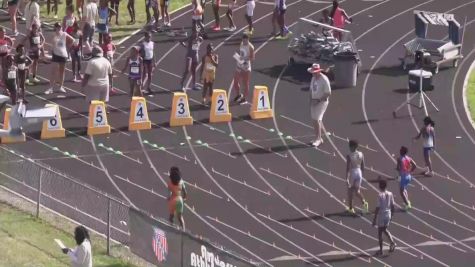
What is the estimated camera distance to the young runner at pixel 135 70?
34.1 meters

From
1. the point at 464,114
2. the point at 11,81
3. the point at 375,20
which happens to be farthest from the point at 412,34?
the point at 11,81

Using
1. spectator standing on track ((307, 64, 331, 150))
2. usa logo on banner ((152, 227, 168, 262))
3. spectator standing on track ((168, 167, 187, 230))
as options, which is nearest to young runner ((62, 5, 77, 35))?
spectator standing on track ((307, 64, 331, 150))

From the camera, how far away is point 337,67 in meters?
Result: 37.2

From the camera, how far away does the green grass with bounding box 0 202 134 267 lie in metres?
23.3

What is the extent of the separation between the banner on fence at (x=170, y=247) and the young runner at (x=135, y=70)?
10.5 metres

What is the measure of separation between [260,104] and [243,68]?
1302 mm

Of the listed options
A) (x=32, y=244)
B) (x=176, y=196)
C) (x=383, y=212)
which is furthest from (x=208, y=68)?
(x=32, y=244)

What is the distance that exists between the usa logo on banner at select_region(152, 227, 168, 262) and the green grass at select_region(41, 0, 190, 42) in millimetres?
17969

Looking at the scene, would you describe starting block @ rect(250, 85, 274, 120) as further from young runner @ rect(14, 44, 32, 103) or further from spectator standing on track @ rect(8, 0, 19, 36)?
spectator standing on track @ rect(8, 0, 19, 36)

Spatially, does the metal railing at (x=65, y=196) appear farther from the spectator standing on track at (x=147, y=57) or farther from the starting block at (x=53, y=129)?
the spectator standing on track at (x=147, y=57)

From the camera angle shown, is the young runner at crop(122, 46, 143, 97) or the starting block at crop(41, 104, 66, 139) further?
the young runner at crop(122, 46, 143, 97)

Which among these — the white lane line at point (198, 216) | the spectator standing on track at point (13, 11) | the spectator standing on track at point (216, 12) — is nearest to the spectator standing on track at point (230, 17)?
the spectator standing on track at point (216, 12)

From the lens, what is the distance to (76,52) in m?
35.8

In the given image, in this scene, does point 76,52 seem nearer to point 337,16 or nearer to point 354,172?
point 337,16
